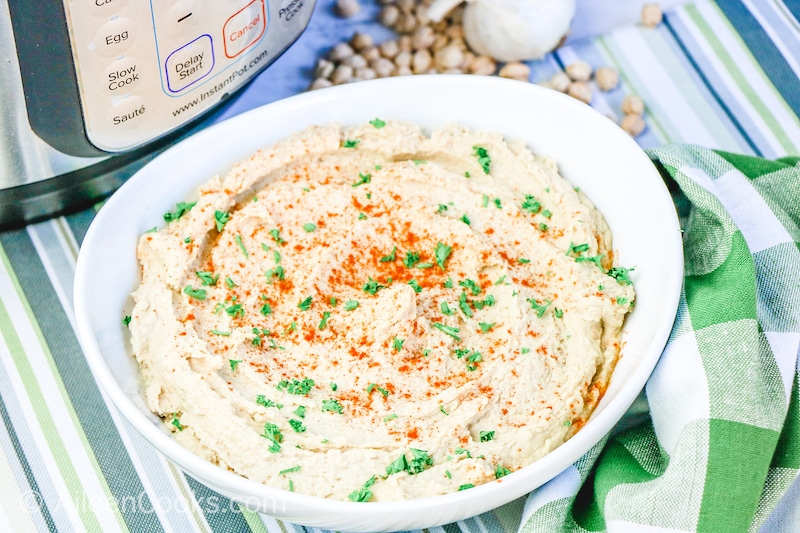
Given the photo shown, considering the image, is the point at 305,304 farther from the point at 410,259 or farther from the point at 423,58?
the point at 423,58

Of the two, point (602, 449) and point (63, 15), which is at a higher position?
point (63, 15)

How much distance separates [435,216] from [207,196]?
49 cm

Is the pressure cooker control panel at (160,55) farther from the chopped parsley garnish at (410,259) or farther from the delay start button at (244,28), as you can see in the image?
the chopped parsley garnish at (410,259)

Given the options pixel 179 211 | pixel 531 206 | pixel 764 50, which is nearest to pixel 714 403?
pixel 531 206

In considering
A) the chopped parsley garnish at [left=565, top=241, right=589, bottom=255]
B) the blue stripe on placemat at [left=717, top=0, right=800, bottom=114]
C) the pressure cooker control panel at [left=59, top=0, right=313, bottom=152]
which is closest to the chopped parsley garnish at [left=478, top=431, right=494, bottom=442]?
the chopped parsley garnish at [left=565, top=241, right=589, bottom=255]

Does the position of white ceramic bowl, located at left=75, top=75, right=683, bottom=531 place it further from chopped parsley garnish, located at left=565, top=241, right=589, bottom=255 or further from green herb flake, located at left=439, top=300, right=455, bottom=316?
green herb flake, located at left=439, top=300, right=455, bottom=316

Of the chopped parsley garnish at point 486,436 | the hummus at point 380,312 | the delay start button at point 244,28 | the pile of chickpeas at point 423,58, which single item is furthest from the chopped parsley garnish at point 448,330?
the pile of chickpeas at point 423,58

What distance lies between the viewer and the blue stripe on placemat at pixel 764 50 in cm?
248

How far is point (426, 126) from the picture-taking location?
6.86 feet

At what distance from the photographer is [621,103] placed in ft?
8.18

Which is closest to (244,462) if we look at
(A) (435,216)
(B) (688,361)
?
(A) (435,216)

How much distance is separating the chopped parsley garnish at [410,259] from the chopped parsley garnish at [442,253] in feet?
0.14

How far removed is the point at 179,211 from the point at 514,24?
107 centimetres

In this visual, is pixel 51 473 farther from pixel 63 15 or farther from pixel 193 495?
pixel 63 15
